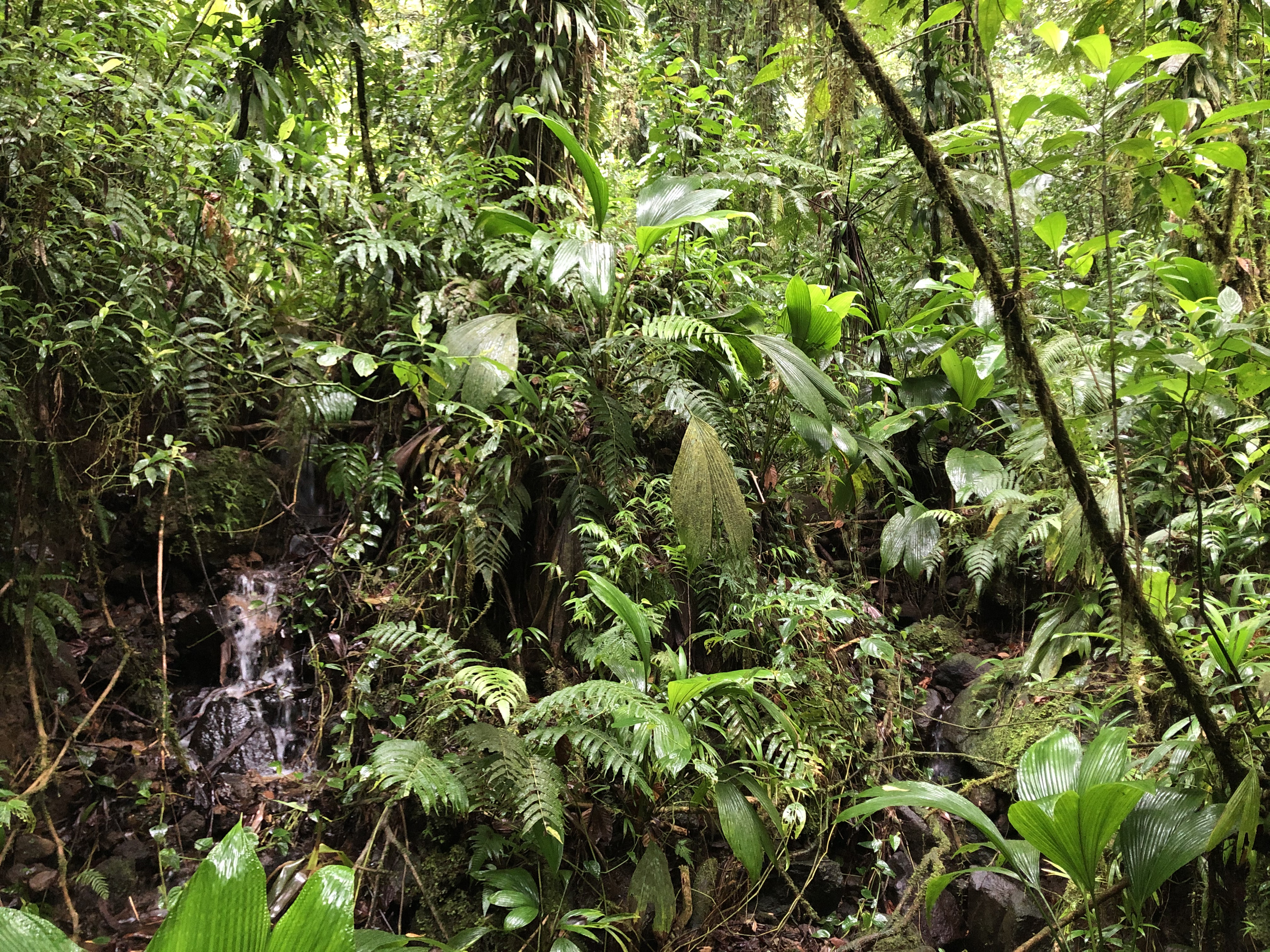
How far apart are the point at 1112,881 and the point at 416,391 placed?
2905 millimetres

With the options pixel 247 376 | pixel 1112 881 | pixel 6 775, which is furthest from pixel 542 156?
pixel 1112 881

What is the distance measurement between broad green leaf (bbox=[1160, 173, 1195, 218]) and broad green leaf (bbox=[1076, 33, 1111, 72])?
601 millimetres

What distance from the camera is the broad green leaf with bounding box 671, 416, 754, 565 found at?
2.38m

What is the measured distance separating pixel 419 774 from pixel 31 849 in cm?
135

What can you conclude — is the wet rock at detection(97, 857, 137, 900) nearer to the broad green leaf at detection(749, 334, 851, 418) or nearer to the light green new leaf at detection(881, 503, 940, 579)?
the broad green leaf at detection(749, 334, 851, 418)

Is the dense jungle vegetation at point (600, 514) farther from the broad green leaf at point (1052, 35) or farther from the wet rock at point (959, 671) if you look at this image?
the broad green leaf at point (1052, 35)

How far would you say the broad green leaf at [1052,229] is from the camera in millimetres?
1840

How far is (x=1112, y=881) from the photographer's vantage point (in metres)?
1.93

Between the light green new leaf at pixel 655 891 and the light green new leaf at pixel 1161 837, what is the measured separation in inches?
48.1

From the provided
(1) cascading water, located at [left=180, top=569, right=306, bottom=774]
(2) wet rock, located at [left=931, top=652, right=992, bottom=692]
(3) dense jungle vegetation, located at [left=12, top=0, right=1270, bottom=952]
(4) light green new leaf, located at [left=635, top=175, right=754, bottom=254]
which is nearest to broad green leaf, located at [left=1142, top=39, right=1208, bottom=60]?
(3) dense jungle vegetation, located at [left=12, top=0, right=1270, bottom=952]

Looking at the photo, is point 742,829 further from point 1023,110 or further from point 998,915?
point 1023,110

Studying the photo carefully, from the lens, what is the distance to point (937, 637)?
141 inches

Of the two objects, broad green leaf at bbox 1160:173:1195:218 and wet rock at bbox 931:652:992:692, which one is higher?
broad green leaf at bbox 1160:173:1195:218

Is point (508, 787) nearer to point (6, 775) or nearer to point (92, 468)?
point (6, 775)
